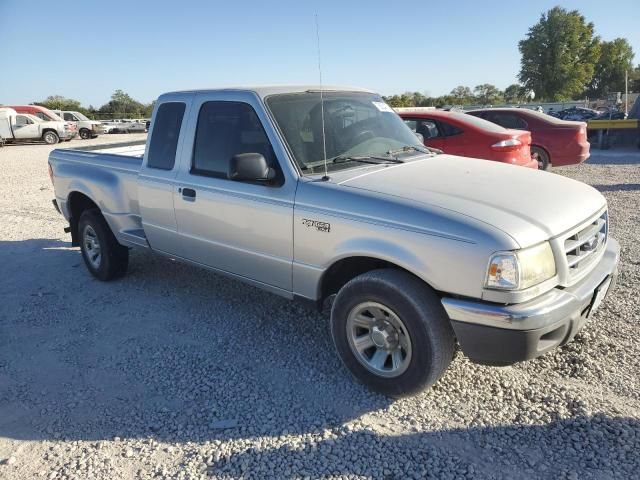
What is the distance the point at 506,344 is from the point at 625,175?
33.9ft

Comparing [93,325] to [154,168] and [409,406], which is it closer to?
Answer: [154,168]

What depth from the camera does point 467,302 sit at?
2.71 meters

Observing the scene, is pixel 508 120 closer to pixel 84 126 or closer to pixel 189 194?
pixel 189 194

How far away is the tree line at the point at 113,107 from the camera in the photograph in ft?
186

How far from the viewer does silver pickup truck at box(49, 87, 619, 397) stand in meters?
2.68

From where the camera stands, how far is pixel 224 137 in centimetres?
400

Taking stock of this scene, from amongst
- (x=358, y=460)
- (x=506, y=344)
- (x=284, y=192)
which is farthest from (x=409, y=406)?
(x=284, y=192)

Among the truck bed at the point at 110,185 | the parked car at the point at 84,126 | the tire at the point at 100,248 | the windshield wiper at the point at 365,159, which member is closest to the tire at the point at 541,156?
the windshield wiper at the point at 365,159

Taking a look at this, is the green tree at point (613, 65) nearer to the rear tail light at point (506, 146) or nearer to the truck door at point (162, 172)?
the rear tail light at point (506, 146)

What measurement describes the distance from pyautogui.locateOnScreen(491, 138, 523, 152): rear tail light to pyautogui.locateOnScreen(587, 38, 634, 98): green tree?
7471cm

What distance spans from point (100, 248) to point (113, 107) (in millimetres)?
65136

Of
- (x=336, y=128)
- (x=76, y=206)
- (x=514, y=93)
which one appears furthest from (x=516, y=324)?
(x=514, y=93)

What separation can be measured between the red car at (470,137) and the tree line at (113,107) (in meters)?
51.8

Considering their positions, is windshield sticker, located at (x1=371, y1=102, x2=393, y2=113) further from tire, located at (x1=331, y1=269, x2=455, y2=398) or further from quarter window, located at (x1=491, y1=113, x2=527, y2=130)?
quarter window, located at (x1=491, y1=113, x2=527, y2=130)
